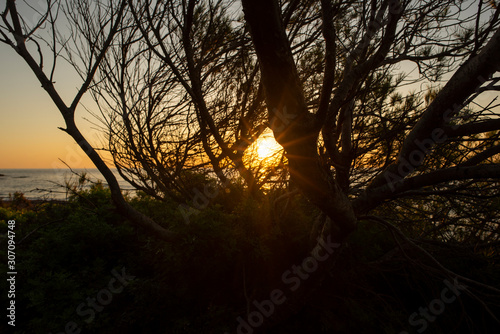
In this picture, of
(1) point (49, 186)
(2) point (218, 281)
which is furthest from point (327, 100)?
(1) point (49, 186)

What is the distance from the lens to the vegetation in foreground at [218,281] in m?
1.97

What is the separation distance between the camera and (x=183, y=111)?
112 inches

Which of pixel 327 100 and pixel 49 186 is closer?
pixel 327 100

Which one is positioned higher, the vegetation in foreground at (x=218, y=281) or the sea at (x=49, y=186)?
the sea at (x=49, y=186)

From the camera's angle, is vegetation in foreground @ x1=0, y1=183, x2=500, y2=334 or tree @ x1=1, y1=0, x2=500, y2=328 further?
vegetation in foreground @ x1=0, y1=183, x2=500, y2=334

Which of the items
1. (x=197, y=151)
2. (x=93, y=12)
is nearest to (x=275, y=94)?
(x=197, y=151)

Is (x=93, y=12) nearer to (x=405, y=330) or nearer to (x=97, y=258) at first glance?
(x=97, y=258)

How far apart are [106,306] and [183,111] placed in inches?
89.8

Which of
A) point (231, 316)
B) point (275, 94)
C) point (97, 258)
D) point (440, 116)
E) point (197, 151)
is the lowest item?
point (231, 316)

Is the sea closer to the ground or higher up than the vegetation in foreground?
higher up

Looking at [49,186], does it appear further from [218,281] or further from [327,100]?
[327,100]

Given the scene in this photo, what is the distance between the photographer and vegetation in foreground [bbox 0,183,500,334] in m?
1.97

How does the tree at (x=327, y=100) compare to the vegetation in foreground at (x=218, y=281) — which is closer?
the tree at (x=327, y=100)

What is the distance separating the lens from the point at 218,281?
2.43 meters
